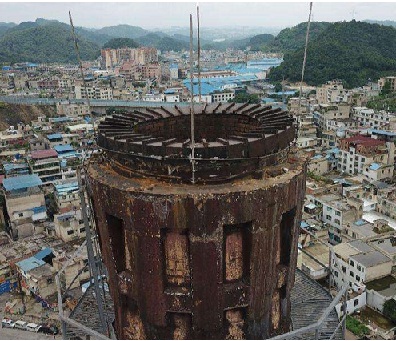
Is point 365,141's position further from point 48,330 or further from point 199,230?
point 199,230

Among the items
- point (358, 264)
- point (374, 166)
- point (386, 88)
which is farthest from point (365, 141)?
point (386, 88)

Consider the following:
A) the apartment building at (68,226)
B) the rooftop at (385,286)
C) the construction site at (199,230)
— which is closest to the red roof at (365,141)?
the rooftop at (385,286)

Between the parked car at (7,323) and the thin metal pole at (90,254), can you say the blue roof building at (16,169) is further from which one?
the thin metal pole at (90,254)

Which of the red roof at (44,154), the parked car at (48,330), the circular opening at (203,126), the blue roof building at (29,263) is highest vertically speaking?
the circular opening at (203,126)

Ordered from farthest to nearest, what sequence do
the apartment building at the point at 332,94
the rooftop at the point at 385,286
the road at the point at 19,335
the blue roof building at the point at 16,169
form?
1. the apartment building at the point at 332,94
2. the blue roof building at the point at 16,169
3. the road at the point at 19,335
4. the rooftop at the point at 385,286

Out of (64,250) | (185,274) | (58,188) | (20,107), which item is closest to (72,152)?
(58,188)

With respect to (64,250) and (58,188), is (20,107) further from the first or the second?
(64,250)

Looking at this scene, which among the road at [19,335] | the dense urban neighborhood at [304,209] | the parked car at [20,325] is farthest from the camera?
the parked car at [20,325]
